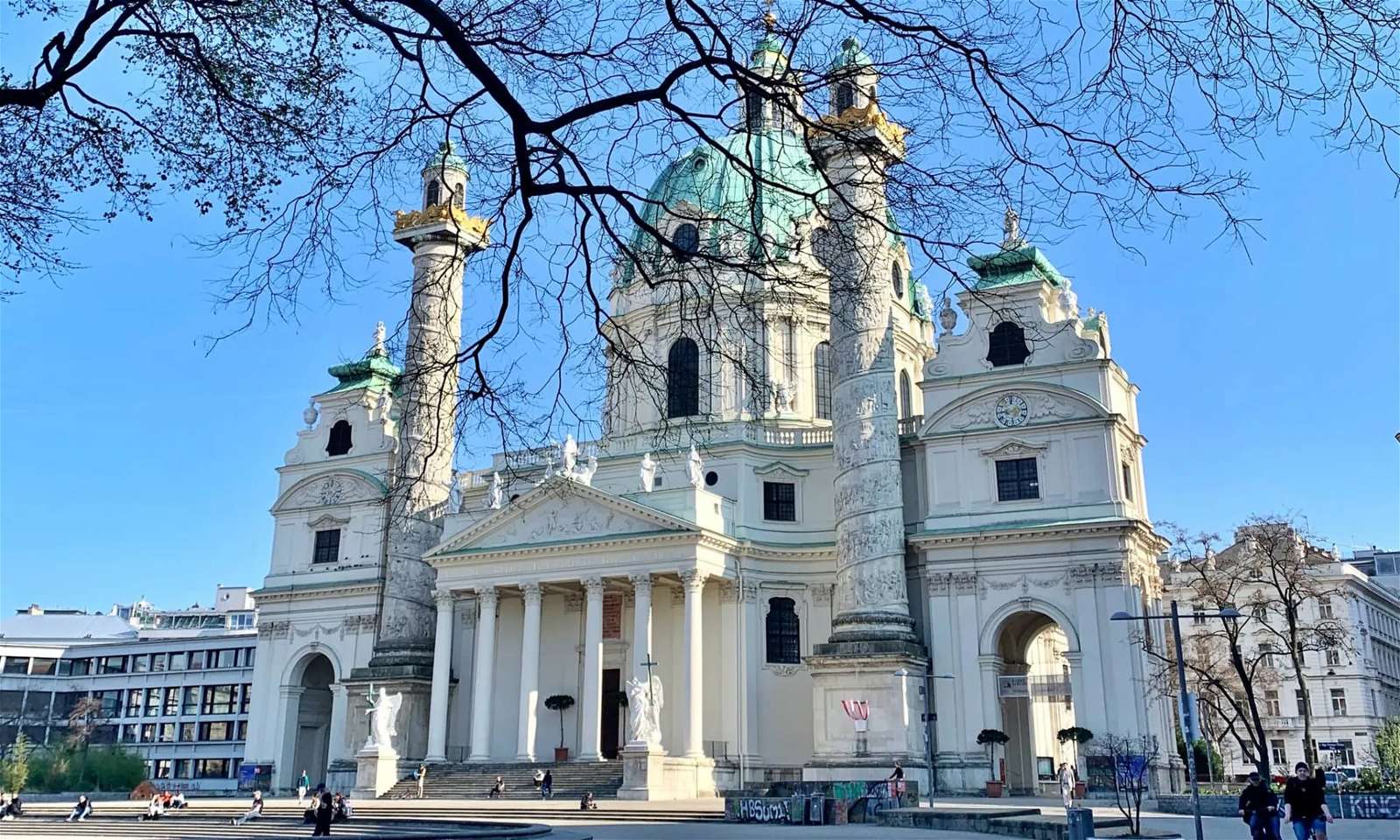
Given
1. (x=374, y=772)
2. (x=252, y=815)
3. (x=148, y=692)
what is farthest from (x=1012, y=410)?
(x=148, y=692)

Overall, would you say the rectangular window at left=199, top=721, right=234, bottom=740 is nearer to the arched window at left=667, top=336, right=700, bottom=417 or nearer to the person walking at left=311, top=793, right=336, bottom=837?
the arched window at left=667, top=336, right=700, bottom=417

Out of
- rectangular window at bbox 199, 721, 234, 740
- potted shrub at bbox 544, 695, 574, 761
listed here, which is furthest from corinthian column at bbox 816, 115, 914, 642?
rectangular window at bbox 199, 721, 234, 740

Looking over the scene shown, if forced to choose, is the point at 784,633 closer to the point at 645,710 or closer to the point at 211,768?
the point at 645,710

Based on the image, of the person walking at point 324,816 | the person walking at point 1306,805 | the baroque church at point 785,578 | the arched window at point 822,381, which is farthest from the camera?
the arched window at point 822,381

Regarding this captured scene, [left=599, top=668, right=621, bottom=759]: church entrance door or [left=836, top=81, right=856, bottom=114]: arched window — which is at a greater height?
[left=836, top=81, right=856, bottom=114]: arched window

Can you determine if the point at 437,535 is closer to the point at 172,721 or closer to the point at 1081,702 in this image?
the point at 1081,702

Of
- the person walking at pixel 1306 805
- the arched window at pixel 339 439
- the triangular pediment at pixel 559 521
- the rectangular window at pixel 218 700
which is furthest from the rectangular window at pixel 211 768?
the person walking at pixel 1306 805

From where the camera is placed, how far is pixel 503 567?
157ft

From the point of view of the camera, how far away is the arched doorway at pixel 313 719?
54969 millimetres

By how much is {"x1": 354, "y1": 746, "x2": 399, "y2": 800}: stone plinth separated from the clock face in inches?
1013

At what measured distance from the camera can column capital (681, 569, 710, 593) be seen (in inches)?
1746

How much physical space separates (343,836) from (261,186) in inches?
455

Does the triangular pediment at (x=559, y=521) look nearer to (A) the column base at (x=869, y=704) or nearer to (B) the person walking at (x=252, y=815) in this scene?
(A) the column base at (x=869, y=704)

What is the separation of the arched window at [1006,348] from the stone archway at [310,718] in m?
32.2
